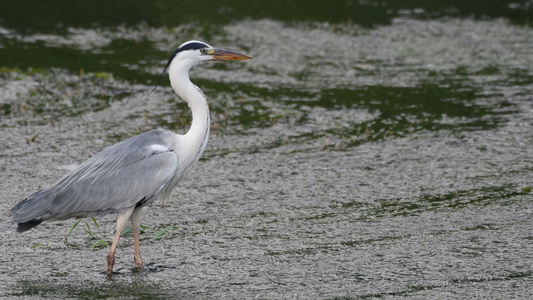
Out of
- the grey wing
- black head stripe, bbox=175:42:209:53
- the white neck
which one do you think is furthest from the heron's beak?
the grey wing

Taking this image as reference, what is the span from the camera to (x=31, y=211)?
5.56 m

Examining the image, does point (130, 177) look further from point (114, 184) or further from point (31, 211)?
point (31, 211)

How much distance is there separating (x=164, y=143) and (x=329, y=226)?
1.51m

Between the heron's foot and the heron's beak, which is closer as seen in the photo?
the heron's foot

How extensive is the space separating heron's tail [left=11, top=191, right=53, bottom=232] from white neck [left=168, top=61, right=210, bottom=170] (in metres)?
1.07

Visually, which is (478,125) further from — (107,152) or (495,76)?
(107,152)

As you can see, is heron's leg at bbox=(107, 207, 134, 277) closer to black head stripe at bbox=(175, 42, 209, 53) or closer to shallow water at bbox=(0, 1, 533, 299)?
shallow water at bbox=(0, 1, 533, 299)

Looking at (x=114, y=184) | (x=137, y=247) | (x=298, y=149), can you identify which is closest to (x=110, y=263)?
(x=137, y=247)

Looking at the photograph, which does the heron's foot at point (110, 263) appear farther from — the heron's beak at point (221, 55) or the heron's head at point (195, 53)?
the heron's beak at point (221, 55)

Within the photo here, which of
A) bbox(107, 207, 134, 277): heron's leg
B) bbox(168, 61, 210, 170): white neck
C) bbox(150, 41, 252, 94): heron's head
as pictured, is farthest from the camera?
bbox(150, 41, 252, 94): heron's head

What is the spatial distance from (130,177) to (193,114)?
68 cm

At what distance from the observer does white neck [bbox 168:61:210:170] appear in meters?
5.92

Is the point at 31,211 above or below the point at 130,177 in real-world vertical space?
below

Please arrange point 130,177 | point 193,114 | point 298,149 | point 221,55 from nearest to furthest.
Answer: point 130,177
point 193,114
point 221,55
point 298,149
